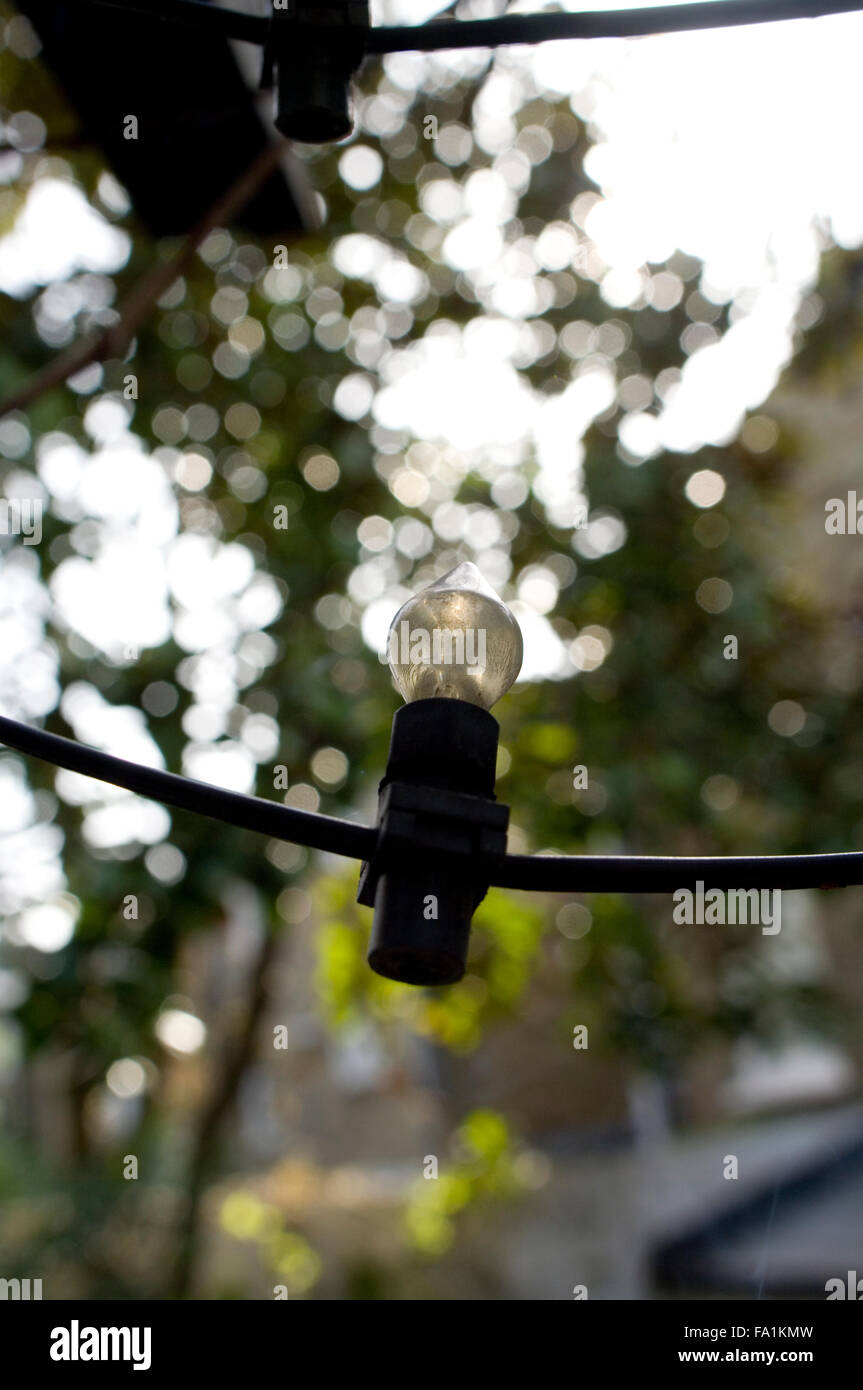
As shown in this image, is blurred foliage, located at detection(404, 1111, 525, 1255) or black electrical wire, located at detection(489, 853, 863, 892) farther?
blurred foliage, located at detection(404, 1111, 525, 1255)

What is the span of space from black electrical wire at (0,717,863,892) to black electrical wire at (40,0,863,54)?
2.41 feet

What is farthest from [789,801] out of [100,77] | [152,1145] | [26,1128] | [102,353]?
[26,1128]

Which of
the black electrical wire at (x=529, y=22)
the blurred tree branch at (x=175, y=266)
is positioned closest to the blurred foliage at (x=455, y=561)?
the blurred tree branch at (x=175, y=266)

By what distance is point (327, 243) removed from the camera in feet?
17.3

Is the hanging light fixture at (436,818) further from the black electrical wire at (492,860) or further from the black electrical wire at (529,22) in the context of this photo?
the black electrical wire at (529,22)

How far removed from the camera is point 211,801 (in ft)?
2.62

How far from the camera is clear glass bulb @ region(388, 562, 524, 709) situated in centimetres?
95

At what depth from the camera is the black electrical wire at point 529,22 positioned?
1010 mm

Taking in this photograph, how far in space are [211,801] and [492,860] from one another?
20cm

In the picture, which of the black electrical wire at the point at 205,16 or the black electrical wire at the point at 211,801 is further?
the black electrical wire at the point at 205,16

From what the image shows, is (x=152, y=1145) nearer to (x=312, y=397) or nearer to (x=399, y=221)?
(x=312, y=397)

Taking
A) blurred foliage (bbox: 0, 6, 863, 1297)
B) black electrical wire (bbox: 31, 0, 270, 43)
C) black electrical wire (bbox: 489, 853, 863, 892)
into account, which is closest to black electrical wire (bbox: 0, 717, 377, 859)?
black electrical wire (bbox: 489, 853, 863, 892)

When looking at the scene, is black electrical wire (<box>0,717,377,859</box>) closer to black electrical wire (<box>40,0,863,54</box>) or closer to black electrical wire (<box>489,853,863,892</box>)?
black electrical wire (<box>489,853,863,892</box>)
